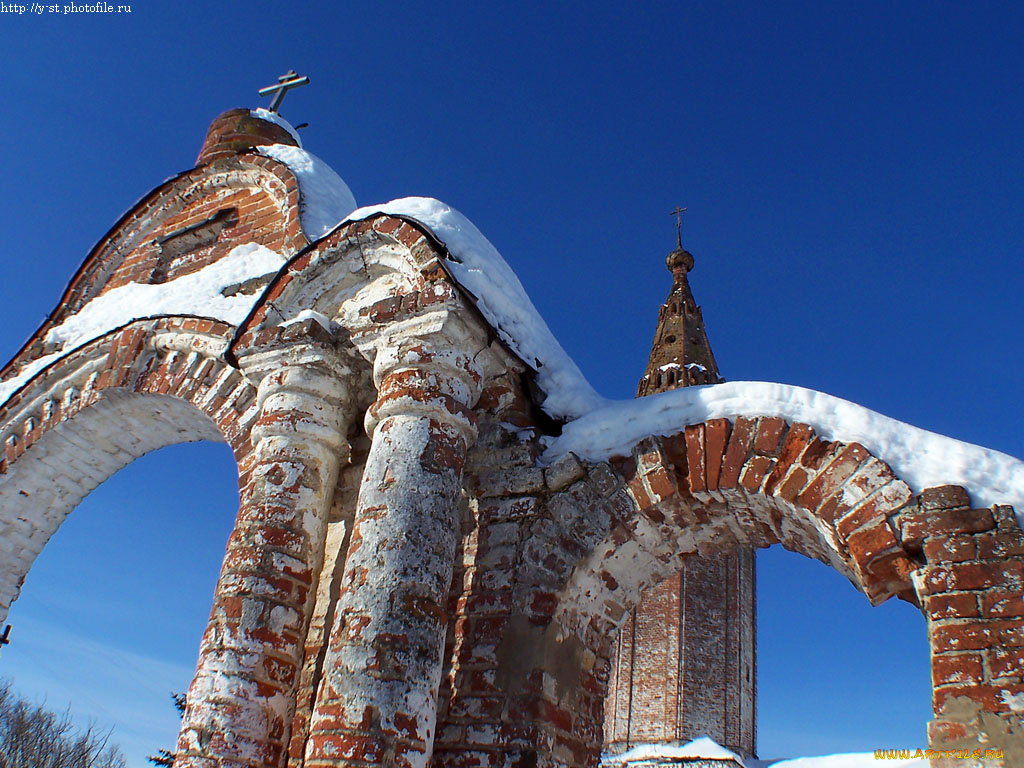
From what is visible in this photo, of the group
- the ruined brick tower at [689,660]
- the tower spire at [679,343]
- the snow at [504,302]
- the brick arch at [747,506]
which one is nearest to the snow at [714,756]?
the ruined brick tower at [689,660]

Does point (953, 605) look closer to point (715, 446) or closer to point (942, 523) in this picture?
point (942, 523)

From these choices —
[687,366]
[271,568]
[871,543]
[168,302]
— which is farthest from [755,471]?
[687,366]

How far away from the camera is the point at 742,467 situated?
3.11 meters

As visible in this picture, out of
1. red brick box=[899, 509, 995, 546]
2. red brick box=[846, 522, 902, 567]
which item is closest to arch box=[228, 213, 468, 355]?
red brick box=[846, 522, 902, 567]

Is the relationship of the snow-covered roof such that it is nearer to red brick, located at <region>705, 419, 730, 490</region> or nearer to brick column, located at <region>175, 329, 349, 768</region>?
red brick, located at <region>705, 419, 730, 490</region>

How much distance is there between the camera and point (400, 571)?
2.87 metres

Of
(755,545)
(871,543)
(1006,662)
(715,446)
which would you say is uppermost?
(715,446)

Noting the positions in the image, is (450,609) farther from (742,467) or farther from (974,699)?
(974,699)

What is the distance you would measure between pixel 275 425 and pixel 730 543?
6.88 ft

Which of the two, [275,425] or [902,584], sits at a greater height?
[275,425]

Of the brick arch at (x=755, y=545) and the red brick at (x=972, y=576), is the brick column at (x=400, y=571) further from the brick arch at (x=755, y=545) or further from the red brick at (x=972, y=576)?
the red brick at (x=972, y=576)

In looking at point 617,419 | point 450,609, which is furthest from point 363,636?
point 617,419

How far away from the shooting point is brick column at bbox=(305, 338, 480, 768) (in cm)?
262

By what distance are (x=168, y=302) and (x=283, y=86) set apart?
2.63 meters
